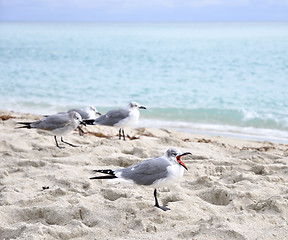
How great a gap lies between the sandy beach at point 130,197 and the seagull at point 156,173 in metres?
0.21

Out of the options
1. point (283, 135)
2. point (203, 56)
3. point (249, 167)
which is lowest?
point (203, 56)

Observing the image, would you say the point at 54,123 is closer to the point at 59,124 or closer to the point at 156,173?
the point at 59,124

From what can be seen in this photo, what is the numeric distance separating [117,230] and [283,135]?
21.2ft

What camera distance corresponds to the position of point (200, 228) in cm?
363

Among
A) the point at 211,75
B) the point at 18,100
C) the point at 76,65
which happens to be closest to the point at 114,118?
the point at 18,100

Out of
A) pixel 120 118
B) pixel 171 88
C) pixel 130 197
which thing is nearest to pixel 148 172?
pixel 130 197

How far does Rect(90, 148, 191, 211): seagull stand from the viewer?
412 centimetres

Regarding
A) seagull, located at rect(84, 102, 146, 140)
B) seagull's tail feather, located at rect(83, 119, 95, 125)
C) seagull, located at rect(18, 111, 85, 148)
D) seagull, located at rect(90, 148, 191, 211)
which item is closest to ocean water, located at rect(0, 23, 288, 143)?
seagull, located at rect(84, 102, 146, 140)

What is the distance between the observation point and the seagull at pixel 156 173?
13.5ft

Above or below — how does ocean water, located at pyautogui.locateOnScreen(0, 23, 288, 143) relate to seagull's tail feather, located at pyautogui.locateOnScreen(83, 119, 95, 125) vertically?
below

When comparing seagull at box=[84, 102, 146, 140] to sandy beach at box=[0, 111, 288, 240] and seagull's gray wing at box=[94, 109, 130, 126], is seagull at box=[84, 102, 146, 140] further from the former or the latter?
sandy beach at box=[0, 111, 288, 240]

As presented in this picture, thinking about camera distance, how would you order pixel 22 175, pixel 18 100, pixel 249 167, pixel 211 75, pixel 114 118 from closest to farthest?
pixel 22 175 < pixel 249 167 < pixel 114 118 < pixel 18 100 < pixel 211 75

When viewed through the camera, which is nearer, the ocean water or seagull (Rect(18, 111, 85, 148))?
seagull (Rect(18, 111, 85, 148))

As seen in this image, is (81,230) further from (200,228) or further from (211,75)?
(211,75)
